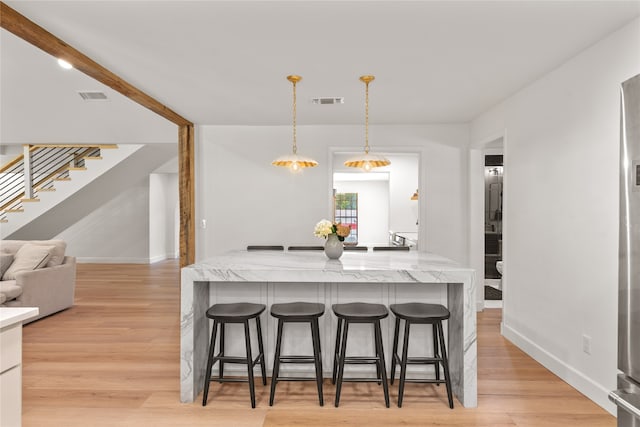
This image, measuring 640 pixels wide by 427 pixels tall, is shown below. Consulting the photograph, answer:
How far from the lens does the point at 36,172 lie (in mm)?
7855

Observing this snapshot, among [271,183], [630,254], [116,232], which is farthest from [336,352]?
[116,232]

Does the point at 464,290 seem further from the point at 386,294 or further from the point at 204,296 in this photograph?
the point at 204,296

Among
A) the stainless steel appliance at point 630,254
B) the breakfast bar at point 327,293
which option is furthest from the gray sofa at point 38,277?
the stainless steel appliance at point 630,254

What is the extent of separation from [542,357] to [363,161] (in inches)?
91.6

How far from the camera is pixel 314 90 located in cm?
403

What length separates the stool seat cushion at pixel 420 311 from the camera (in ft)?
8.83

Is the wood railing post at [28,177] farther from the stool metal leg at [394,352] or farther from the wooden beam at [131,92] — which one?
the stool metal leg at [394,352]

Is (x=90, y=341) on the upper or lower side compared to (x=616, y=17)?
lower

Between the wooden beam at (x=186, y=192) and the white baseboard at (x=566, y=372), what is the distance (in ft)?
13.4

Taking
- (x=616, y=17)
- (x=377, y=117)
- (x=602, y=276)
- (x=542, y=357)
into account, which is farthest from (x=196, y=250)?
(x=616, y=17)

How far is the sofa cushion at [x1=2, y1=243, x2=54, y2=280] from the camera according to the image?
4.78 metres

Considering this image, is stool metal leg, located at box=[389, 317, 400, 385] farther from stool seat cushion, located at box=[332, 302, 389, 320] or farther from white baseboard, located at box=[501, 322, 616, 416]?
white baseboard, located at box=[501, 322, 616, 416]

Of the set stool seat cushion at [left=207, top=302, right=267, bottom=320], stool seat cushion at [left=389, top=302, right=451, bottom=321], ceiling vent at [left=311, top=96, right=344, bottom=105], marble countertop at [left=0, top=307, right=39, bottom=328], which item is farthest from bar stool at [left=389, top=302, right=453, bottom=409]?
ceiling vent at [left=311, top=96, right=344, bottom=105]

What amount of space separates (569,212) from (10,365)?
3614mm
